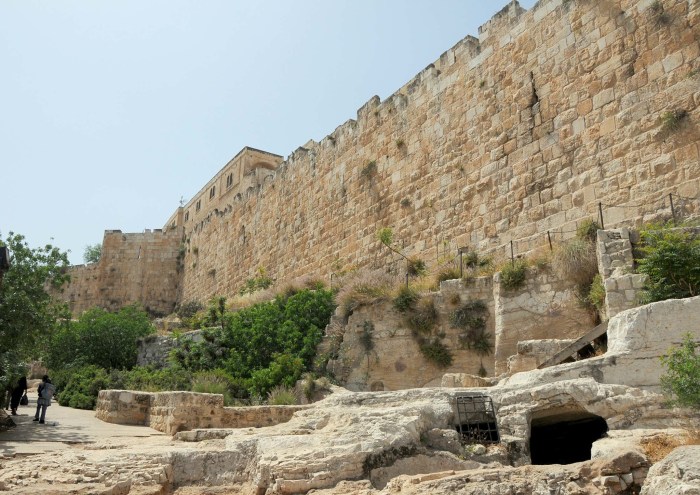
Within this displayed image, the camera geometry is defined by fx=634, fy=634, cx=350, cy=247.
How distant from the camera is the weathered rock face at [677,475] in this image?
3.56 m

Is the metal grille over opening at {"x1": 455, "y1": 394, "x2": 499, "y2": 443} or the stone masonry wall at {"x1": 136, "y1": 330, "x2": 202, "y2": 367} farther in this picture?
the stone masonry wall at {"x1": 136, "y1": 330, "x2": 202, "y2": 367}

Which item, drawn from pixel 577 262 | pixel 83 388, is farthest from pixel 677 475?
pixel 83 388

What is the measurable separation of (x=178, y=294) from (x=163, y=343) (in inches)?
562

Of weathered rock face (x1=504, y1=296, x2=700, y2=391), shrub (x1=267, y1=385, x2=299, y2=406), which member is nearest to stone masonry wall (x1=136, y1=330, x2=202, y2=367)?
shrub (x1=267, y1=385, x2=299, y2=406)

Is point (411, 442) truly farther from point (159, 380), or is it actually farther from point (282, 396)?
point (159, 380)

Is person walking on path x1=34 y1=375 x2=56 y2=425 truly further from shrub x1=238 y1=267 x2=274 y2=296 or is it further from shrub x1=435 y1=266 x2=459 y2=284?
shrub x1=238 y1=267 x2=274 y2=296

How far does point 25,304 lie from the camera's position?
→ 11.1m

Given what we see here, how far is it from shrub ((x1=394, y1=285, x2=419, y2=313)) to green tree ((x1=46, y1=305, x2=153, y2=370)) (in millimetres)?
9636

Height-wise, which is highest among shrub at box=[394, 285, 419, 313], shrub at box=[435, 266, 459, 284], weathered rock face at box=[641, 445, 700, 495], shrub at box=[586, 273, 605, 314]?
shrub at box=[435, 266, 459, 284]

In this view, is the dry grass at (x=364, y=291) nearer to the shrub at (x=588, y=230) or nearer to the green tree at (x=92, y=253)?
the shrub at (x=588, y=230)

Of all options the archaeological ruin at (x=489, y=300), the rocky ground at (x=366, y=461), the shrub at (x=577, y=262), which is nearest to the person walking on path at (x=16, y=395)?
the archaeological ruin at (x=489, y=300)

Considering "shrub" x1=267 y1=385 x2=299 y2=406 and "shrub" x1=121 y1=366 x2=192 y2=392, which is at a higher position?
"shrub" x1=121 y1=366 x2=192 y2=392

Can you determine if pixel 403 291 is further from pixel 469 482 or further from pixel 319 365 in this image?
pixel 469 482

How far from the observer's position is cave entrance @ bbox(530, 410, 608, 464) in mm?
6691
